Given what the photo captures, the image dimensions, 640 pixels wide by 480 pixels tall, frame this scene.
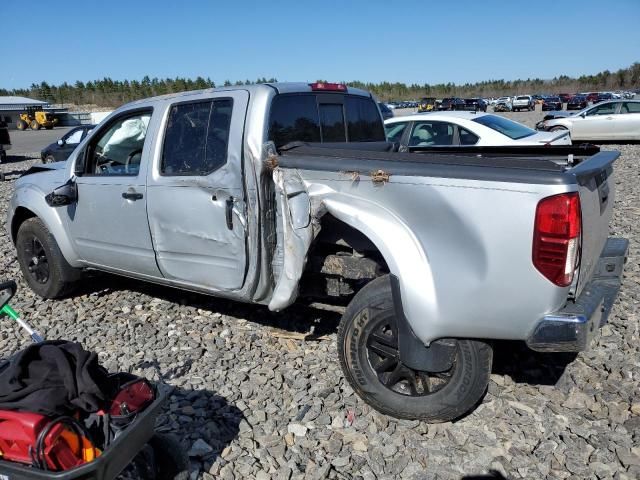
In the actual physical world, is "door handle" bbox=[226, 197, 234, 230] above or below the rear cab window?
below

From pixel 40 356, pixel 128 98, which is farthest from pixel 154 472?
pixel 128 98

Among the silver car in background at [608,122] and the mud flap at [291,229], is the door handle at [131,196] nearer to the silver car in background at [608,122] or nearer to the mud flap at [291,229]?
the mud flap at [291,229]

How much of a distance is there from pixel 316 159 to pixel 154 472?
1.86 m

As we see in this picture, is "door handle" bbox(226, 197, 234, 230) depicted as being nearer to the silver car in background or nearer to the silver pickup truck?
the silver pickup truck

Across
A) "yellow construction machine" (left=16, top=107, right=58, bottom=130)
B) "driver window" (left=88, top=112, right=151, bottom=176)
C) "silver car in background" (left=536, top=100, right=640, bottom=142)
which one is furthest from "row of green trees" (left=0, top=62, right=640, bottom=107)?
"driver window" (left=88, top=112, right=151, bottom=176)

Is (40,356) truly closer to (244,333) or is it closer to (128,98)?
Answer: (244,333)

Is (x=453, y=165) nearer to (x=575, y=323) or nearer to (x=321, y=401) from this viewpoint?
(x=575, y=323)

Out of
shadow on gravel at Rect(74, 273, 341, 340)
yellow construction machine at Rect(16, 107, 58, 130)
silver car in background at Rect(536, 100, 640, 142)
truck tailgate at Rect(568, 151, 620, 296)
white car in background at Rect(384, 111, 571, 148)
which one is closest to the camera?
truck tailgate at Rect(568, 151, 620, 296)

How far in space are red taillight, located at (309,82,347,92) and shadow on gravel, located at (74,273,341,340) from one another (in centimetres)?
167

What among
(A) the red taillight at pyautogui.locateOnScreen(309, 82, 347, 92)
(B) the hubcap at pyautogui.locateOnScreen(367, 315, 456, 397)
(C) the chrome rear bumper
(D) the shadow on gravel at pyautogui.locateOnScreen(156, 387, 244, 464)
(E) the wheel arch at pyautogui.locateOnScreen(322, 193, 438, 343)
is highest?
(A) the red taillight at pyautogui.locateOnScreen(309, 82, 347, 92)

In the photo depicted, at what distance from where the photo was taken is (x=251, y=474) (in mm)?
2787

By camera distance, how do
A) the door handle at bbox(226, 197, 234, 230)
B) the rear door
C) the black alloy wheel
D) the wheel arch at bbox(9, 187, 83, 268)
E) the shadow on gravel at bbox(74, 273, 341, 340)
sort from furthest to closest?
the rear door
the black alloy wheel
the wheel arch at bbox(9, 187, 83, 268)
the shadow on gravel at bbox(74, 273, 341, 340)
the door handle at bbox(226, 197, 234, 230)

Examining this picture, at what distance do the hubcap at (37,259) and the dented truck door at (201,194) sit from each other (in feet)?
5.50

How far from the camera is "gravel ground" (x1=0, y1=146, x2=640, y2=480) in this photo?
283 centimetres
